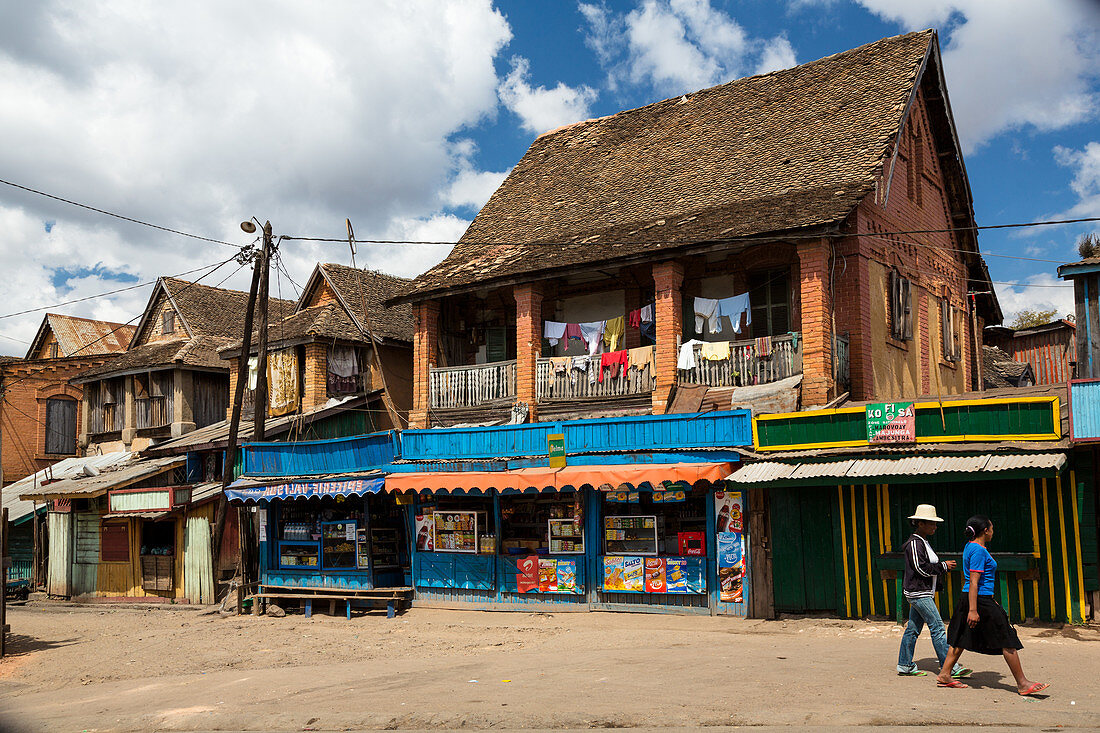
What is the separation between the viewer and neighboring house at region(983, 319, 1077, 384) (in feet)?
91.0

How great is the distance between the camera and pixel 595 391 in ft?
65.1

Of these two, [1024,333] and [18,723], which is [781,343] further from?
[1024,333]

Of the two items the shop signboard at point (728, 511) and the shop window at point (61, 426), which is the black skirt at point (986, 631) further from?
the shop window at point (61, 426)

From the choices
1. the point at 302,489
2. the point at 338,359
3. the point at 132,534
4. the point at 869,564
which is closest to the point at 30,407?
the point at 132,534

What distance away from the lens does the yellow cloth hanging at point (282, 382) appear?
87.5 feet

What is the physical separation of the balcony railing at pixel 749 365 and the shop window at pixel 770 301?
1.76 meters

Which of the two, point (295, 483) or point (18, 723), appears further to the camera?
point (295, 483)

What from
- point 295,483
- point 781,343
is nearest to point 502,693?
point 781,343

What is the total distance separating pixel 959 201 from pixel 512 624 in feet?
52.8

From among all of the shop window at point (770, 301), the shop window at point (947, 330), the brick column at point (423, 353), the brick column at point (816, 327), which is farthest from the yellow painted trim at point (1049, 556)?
the brick column at point (423, 353)

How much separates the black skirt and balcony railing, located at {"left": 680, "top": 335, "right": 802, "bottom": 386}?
346 inches

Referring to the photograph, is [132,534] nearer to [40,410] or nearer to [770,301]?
[40,410]

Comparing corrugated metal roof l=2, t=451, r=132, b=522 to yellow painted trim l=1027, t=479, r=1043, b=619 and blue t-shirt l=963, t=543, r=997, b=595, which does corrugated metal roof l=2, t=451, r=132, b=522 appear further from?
blue t-shirt l=963, t=543, r=997, b=595

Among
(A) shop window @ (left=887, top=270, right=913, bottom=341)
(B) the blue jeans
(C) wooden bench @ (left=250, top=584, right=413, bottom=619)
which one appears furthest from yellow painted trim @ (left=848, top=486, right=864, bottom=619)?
(C) wooden bench @ (left=250, top=584, right=413, bottom=619)
